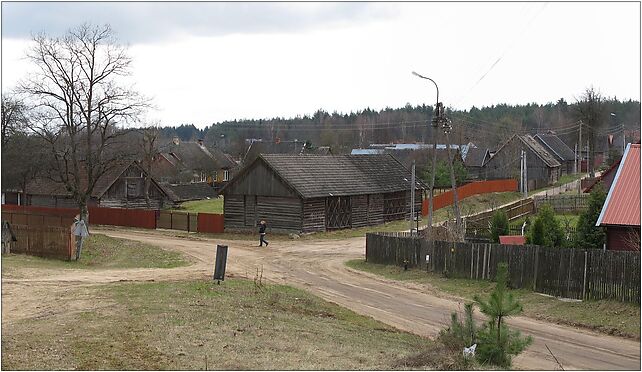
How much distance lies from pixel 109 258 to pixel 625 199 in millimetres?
22304

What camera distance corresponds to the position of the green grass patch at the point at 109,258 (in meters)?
28.8

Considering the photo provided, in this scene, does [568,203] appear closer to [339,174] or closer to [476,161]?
[339,174]

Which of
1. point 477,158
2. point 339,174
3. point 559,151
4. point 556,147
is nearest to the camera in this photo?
point 339,174

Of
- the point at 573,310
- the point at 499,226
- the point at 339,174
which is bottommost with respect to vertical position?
the point at 573,310

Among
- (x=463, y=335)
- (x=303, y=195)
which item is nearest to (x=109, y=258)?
(x=303, y=195)

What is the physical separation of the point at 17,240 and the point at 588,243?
2593 centimetres

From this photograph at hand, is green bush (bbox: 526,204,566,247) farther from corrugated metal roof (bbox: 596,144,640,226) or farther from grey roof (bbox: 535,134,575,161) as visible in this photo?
grey roof (bbox: 535,134,575,161)

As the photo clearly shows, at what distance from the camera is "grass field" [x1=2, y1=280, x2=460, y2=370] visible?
40.7 feet

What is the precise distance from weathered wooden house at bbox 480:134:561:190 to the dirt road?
160 ft

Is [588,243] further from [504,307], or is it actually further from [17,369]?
[17,369]

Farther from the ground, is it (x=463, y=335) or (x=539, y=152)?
(x=539, y=152)

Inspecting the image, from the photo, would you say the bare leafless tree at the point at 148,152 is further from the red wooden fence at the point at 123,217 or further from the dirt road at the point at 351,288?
the dirt road at the point at 351,288

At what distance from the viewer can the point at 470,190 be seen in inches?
2670

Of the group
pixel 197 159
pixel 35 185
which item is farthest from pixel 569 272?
pixel 197 159
